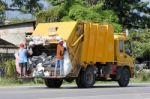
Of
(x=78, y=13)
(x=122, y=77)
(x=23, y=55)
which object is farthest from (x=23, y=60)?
(x=78, y=13)

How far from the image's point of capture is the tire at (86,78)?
26234 millimetres

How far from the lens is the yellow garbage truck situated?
25766 mm

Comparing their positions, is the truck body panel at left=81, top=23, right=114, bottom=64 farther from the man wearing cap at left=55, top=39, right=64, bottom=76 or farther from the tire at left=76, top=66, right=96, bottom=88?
the man wearing cap at left=55, top=39, right=64, bottom=76

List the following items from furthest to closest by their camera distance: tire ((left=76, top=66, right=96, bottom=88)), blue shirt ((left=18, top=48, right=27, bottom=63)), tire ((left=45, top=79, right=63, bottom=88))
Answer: tire ((left=45, top=79, right=63, bottom=88)) < blue shirt ((left=18, top=48, right=27, bottom=63)) < tire ((left=76, top=66, right=96, bottom=88))

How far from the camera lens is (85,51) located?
2647 cm

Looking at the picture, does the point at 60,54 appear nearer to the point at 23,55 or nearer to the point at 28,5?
the point at 23,55

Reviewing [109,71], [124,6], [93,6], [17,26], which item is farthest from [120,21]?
[109,71]

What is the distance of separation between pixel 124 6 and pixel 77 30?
3010cm

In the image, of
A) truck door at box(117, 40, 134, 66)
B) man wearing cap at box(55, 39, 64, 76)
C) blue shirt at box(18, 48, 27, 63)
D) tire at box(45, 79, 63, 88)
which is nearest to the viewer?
man wearing cap at box(55, 39, 64, 76)

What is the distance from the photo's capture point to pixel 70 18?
159 feet

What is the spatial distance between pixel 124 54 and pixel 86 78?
353 centimetres

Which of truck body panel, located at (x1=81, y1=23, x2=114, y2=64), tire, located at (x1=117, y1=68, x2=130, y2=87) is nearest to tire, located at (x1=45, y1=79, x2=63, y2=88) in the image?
truck body panel, located at (x1=81, y1=23, x2=114, y2=64)

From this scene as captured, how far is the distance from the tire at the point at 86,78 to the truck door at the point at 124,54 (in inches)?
96.9

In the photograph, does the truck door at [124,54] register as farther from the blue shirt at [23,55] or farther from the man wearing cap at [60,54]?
the blue shirt at [23,55]
